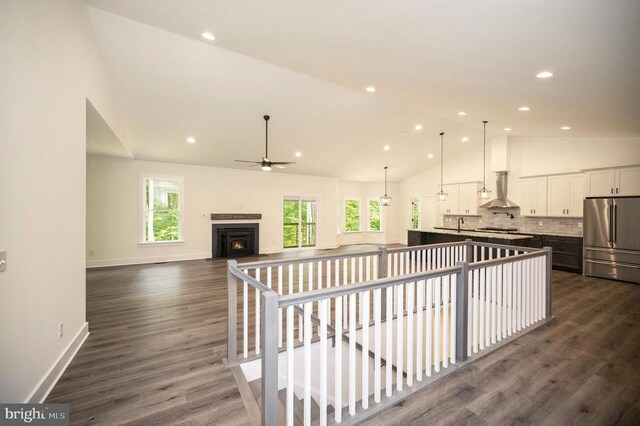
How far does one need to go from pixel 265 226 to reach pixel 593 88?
822 cm

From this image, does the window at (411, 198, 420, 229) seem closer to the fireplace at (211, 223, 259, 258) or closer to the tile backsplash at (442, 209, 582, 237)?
the tile backsplash at (442, 209, 582, 237)

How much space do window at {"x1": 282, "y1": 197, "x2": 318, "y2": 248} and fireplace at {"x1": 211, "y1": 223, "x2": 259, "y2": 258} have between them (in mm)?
1249

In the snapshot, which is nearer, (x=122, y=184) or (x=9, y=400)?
(x=9, y=400)

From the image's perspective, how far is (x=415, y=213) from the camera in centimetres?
1152

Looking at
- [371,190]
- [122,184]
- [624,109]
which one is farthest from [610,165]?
[122,184]

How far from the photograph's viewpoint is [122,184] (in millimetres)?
7301

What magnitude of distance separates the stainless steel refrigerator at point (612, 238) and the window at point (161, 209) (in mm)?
10167

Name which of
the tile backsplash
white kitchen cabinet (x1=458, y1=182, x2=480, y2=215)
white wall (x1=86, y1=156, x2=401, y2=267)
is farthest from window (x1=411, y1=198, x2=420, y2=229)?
white wall (x1=86, y1=156, x2=401, y2=267)

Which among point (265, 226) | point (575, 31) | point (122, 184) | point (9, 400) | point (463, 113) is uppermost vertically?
point (463, 113)

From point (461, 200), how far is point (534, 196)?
86.9 inches

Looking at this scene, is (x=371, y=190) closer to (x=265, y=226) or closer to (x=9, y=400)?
(x=265, y=226)

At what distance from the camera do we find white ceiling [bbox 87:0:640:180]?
224 cm

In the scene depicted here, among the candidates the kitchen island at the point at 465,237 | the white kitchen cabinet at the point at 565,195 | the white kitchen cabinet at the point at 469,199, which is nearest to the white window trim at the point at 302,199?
the kitchen island at the point at 465,237

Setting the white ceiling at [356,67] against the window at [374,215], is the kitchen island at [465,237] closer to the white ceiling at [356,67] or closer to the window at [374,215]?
the white ceiling at [356,67]
